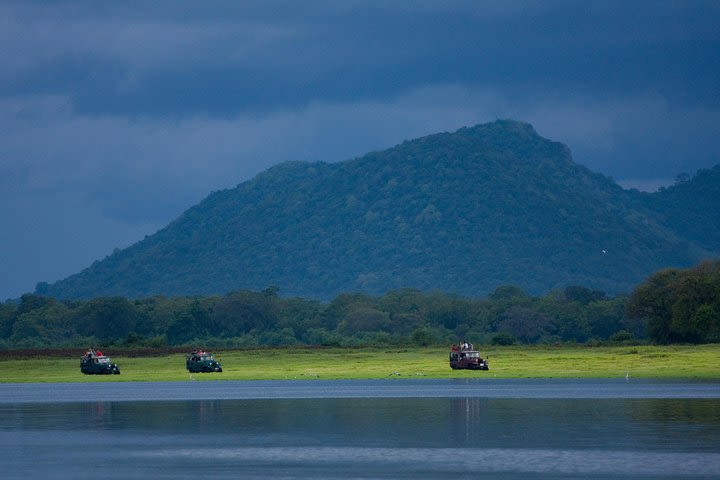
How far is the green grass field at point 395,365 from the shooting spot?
104562 mm

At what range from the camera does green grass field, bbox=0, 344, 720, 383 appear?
105 metres

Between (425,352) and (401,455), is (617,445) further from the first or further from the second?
(425,352)

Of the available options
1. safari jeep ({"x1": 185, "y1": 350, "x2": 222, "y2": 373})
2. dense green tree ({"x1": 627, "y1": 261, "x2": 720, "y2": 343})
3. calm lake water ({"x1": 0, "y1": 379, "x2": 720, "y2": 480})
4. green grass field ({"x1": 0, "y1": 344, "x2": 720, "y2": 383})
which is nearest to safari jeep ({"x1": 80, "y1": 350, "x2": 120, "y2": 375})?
green grass field ({"x1": 0, "y1": 344, "x2": 720, "y2": 383})

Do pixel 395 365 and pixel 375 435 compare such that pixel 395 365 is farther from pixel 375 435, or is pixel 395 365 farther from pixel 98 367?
pixel 375 435

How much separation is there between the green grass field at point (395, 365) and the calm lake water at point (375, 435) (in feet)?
82.3

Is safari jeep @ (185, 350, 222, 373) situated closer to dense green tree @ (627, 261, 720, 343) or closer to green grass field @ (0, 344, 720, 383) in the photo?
green grass field @ (0, 344, 720, 383)

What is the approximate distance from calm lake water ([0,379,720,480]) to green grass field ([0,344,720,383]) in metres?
25.1

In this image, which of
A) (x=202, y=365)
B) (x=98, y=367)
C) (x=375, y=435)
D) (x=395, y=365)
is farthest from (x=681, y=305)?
(x=375, y=435)

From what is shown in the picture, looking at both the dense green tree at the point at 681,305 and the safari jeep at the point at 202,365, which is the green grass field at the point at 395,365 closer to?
the safari jeep at the point at 202,365

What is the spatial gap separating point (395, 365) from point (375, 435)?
73500 mm

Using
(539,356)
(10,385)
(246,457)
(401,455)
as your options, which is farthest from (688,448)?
(539,356)

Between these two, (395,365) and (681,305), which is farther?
(681,305)

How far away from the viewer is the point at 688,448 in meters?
40.7

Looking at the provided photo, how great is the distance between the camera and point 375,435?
159 ft
